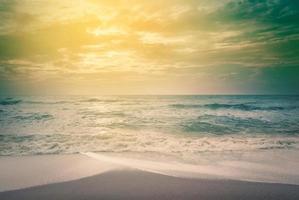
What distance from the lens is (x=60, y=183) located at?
6.09m

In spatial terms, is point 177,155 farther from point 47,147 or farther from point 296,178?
point 47,147

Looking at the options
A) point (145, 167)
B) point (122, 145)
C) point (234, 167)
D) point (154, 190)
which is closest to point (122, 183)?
point (154, 190)

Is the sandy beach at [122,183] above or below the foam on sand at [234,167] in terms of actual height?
above

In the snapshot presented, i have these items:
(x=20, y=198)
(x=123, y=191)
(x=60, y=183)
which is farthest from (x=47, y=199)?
(x=123, y=191)

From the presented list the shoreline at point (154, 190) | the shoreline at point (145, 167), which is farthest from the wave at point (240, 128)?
the shoreline at point (154, 190)

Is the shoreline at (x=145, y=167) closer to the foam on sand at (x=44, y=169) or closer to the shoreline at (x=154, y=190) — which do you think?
the foam on sand at (x=44, y=169)

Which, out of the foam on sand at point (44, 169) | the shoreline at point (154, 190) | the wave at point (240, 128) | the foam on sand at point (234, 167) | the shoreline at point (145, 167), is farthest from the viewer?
the wave at point (240, 128)

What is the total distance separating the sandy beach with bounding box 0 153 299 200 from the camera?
537 cm

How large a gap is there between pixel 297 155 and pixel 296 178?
3.36m

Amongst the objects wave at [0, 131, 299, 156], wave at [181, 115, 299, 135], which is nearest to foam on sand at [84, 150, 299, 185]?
wave at [0, 131, 299, 156]

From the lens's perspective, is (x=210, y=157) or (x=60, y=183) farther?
(x=210, y=157)

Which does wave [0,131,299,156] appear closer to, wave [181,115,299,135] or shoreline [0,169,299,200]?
wave [181,115,299,135]

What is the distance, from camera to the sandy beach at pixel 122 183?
17.6 feet

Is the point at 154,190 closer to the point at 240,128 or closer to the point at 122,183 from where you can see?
the point at 122,183
